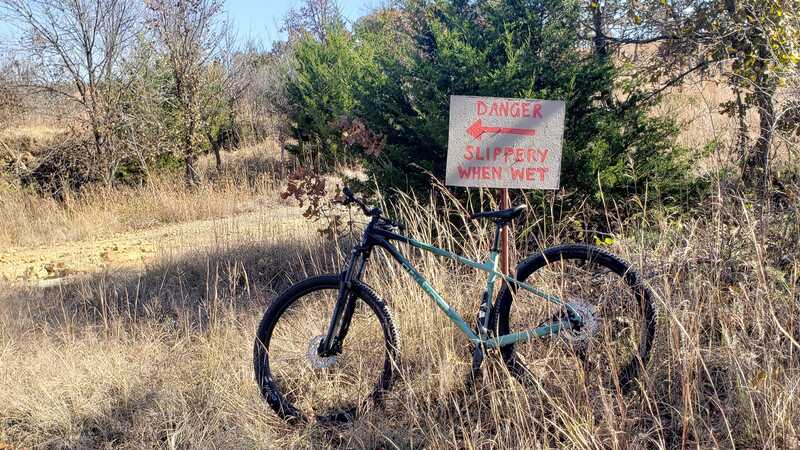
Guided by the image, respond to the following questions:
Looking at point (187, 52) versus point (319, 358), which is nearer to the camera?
point (319, 358)

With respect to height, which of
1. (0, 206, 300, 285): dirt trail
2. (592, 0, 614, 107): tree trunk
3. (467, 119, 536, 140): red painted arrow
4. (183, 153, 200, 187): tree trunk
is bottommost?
(0, 206, 300, 285): dirt trail

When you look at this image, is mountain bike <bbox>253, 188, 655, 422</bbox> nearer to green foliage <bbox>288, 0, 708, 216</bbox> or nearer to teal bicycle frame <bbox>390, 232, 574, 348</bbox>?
teal bicycle frame <bbox>390, 232, 574, 348</bbox>

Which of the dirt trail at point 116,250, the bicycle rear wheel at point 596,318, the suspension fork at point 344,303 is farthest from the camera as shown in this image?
the dirt trail at point 116,250

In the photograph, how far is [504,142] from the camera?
3162 mm

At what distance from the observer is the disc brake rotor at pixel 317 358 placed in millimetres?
2914

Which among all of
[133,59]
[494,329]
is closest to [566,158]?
[494,329]

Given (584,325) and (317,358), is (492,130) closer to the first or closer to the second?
(584,325)

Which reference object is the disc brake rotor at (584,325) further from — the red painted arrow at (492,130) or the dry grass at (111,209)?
the dry grass at (111,209)

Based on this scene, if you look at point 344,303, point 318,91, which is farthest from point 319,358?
point 318,91

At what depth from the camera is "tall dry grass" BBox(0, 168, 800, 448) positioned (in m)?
2.43

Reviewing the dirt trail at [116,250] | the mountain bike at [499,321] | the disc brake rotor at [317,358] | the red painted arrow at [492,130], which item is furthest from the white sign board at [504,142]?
the dirt trail at [116,250]

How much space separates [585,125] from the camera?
15.9ft

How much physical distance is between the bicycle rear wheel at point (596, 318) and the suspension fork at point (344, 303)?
622mm

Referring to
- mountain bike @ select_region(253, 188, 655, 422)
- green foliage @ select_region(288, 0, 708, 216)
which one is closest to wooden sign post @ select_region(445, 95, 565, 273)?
mountain bike @ select_region(253, 188, 655, 422)
